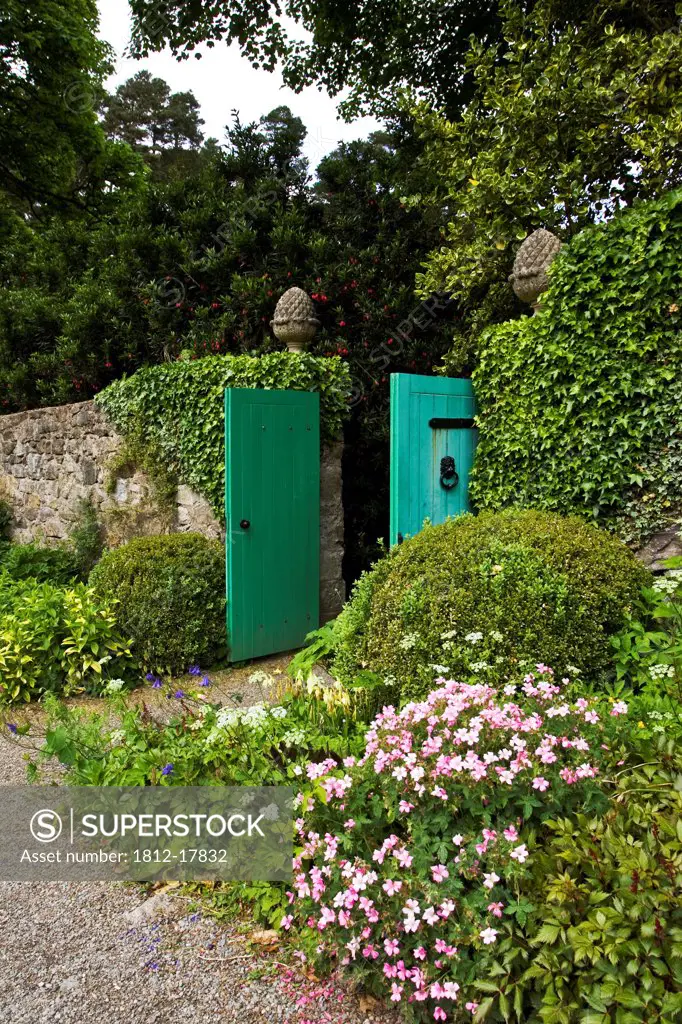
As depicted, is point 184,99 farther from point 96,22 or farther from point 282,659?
point 282,659

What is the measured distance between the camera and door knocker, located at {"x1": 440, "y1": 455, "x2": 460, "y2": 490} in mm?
5141

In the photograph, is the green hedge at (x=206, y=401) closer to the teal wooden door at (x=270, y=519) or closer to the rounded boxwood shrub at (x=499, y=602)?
the teal wooden door at (x=270, y=519)

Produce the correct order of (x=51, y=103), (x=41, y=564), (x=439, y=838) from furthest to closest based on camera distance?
(x=51, y=103), (x=41, y=564), (x=439, y=838)

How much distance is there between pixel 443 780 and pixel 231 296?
636cm

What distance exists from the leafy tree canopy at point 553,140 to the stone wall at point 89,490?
7.02ft

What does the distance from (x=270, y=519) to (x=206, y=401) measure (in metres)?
1.26

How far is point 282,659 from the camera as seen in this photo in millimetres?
5711

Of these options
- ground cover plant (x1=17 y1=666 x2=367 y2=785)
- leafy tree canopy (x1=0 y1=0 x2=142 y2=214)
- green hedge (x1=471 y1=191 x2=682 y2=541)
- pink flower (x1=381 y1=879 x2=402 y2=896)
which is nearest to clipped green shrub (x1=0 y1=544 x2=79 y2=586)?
ground cover plant (x1=17 y1=666 x2=367 y2=785)

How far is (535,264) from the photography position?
15.9ft

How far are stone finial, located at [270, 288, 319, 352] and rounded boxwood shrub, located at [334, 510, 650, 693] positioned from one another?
9.24ft

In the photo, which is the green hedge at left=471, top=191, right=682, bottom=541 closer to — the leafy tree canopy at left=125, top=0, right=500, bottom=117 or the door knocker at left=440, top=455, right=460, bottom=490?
the door knocker at left=440, top=455, right=460, bottom=490

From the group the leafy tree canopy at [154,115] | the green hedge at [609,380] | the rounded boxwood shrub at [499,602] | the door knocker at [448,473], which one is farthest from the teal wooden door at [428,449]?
the leafy tree canopy at [154,115]

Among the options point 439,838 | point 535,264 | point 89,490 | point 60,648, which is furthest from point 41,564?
point 439,838

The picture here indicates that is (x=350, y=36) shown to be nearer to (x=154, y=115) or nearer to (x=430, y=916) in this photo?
(x=430, y=916)
